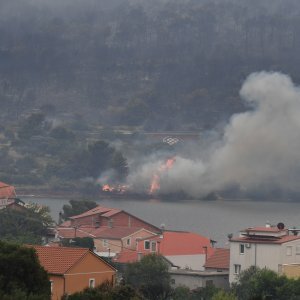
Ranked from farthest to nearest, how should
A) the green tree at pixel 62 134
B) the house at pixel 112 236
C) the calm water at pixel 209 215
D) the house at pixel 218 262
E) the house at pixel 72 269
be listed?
the green tree at pixel 62 134 → the calm water at pixel 209 215 → the house at pixel 112 236 → the house at pixel 218 262 → the house at pixel 72 269

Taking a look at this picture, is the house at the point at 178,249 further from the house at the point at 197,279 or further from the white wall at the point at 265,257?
the white wall at the point at 265,257

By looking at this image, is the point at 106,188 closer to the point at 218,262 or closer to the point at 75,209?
the point at 75,209

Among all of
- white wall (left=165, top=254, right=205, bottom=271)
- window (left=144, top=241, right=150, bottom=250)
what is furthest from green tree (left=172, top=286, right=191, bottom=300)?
window (left=144, top=241, right=150, bottom=250)

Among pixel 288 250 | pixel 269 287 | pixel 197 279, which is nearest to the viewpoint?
pixel 269 287

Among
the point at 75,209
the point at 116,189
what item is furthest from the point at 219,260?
the point at 116,189

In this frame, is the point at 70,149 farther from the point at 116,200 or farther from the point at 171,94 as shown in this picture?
the point at 171,94

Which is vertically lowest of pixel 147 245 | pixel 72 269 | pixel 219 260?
pixel 72 269

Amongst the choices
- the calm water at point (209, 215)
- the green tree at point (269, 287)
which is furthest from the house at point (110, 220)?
the green tree at point (269, 287)

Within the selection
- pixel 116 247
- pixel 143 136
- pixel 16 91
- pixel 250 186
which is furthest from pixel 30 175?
pixel 116 247

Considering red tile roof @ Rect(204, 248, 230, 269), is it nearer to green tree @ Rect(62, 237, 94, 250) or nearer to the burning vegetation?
green tree @ Rect(62, 237, 94, 250)
